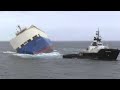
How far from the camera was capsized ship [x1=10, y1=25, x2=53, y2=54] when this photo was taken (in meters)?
40.9

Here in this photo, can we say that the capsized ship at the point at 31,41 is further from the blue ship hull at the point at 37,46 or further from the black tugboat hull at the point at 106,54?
the black tugboat hull at the point at 106,54

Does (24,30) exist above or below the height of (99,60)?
above

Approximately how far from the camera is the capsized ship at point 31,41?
40.9 meters

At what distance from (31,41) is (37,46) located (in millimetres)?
1026

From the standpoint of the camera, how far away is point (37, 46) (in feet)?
136

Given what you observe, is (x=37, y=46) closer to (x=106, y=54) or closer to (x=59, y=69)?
(x=106, y=54)

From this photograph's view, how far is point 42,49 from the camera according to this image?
4203cm

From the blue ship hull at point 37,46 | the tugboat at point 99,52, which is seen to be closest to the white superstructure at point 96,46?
the tugboat at point 99,52

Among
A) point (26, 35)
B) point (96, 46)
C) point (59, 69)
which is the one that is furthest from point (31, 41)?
point (59, 69)
